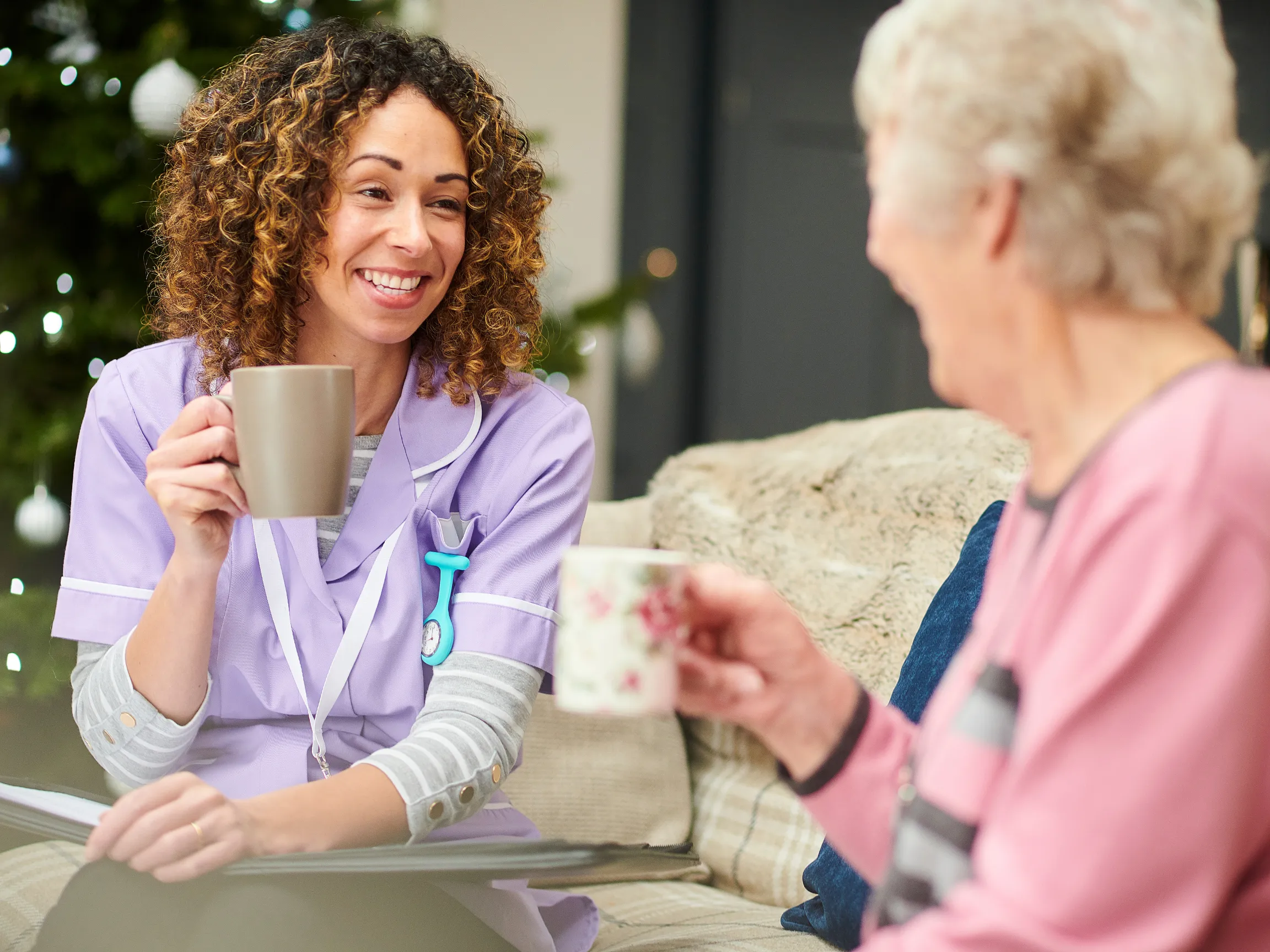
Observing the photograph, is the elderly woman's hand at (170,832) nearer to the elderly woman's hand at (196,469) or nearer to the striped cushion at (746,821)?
the elderly woman's hand at (196,469)

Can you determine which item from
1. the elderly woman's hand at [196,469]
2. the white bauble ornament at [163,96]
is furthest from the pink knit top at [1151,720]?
the white bauble ornament at [163,96]

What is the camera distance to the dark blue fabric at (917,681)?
1.32 m

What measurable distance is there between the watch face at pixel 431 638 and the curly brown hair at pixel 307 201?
0.24 meters

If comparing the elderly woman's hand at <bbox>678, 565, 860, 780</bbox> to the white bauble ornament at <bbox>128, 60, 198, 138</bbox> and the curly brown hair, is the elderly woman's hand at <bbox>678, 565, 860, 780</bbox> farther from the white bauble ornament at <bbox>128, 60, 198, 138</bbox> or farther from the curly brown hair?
the white bauble ornament at <bbox>128, 60, 198, 138</bbox>

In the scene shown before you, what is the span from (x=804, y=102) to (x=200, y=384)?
2.88 m

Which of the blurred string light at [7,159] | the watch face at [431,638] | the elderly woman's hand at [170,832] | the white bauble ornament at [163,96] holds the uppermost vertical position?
the white bauble ornament at [163,96]

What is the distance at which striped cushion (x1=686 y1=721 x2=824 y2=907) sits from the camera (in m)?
1.58

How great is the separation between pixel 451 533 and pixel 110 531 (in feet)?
1.05

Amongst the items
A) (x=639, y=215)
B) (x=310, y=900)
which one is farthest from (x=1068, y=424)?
(x=639, y=215)

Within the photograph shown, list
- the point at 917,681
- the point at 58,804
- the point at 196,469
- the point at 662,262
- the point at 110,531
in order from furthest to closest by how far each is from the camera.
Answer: the point at 662,262, the point at 917,681, the point at 110,531, the point at 196,469, the point at 58,804

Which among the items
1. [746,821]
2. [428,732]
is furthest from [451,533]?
[746,821]

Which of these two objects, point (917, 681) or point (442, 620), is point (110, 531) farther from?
point (917, 681)

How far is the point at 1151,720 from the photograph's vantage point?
1.63 feet

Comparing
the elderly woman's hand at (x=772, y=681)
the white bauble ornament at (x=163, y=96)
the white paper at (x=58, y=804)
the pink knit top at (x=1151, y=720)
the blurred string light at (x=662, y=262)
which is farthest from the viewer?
the blurred string light at (x=662, y=262)
